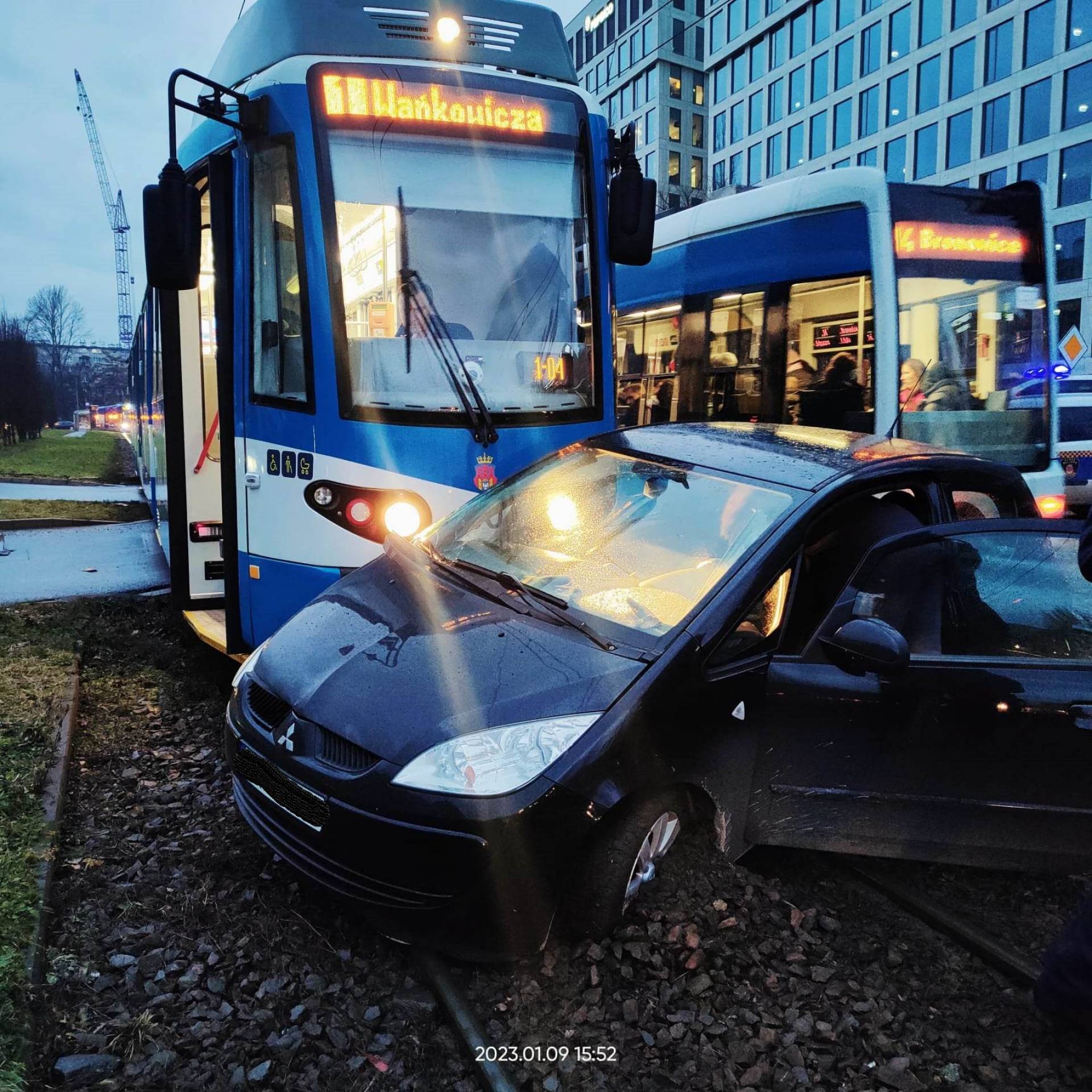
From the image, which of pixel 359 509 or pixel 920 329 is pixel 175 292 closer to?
pixel 359 509

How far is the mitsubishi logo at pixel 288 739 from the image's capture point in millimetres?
3277

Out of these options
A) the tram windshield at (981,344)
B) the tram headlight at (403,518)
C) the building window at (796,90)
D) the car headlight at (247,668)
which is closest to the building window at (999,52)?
the building window at (796,90)

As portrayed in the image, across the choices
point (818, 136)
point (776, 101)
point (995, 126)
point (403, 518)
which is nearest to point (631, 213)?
point (403, 518)

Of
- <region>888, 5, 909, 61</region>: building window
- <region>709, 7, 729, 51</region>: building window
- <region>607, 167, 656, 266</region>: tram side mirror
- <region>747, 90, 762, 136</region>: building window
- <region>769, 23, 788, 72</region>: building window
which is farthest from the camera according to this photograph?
<region>709, 7, 729, 51</region>: building window

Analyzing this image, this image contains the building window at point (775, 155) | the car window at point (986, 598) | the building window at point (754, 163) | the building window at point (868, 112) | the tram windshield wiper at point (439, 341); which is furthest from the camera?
the building window at point (754, 163)

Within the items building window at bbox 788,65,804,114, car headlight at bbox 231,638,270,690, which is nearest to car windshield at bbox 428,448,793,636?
car headlight at bbox 231,638,270,690

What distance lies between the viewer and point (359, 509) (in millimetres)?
5375

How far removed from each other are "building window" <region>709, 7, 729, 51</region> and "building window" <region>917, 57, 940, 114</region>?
17.9m

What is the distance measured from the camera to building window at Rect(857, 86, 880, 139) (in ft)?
163

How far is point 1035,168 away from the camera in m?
41.6

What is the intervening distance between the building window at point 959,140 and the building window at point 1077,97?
491cm

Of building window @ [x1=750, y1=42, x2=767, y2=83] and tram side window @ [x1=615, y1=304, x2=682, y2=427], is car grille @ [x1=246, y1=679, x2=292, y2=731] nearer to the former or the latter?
tram side window @ [x1=615, y1=304, x2=682, y2=427]

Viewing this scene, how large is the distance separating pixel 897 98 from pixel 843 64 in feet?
16.2

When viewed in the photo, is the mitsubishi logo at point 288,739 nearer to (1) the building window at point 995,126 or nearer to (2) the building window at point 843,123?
(1) the building window at point 995,126
